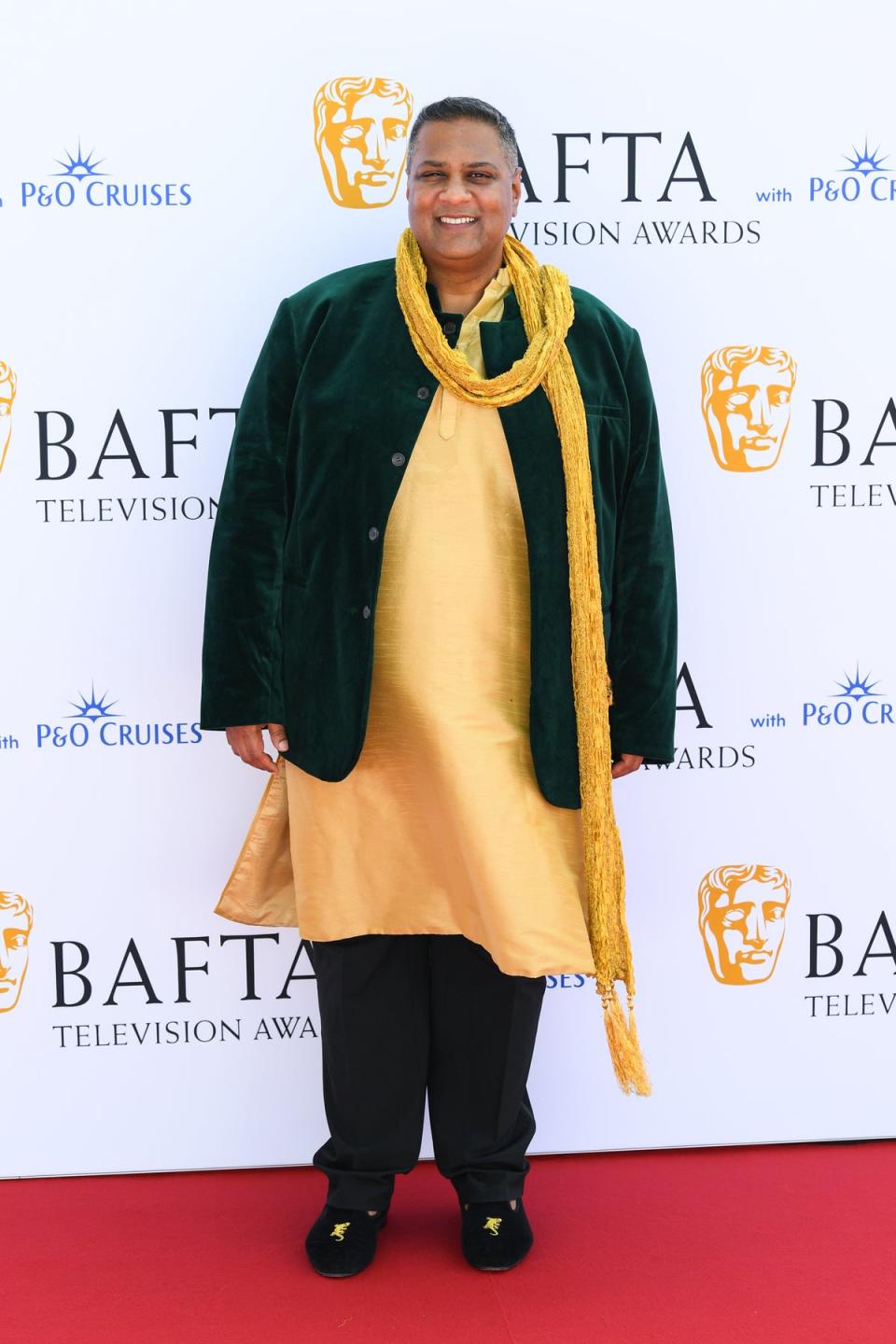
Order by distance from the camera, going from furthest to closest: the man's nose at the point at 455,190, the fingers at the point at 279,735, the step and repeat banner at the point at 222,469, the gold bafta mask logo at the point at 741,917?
the gold bafta mask logo at the point at 741,917 → the step and repeat banner at the point at 222,469 → the fingers at the point at 279,735 → the man's nose at the point at 455,190

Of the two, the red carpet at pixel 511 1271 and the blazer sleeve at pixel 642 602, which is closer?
the red carpet at pixel 511 1271

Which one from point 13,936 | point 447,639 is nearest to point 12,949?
point 13,936

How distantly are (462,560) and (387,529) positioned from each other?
4.6 inches

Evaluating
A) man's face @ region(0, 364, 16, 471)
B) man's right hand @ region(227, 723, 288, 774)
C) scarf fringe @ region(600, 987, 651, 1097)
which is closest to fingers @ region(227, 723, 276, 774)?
man's right hand @ region(227, 723, 288, 774)

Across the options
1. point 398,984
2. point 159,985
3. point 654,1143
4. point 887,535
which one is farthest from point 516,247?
point 654,1143

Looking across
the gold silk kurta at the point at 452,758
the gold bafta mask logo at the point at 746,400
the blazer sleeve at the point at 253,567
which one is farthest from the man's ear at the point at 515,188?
the gold bafta mask logo at the point at 746,400

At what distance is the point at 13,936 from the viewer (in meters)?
2.45

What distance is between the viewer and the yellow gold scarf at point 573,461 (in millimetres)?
1915

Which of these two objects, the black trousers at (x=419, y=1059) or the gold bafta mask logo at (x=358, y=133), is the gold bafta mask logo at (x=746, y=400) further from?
the black trousers at (x=419, y=1059)

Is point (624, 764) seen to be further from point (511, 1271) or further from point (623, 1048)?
point (511, 1271)

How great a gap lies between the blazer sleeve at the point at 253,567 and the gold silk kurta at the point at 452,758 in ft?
0.49

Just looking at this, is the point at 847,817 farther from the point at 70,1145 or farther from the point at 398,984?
the point at 70,1145

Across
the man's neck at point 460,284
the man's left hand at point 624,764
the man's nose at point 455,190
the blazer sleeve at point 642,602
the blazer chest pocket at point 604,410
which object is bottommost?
the man's left hand at point 624,764

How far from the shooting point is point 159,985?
2.49 metres
